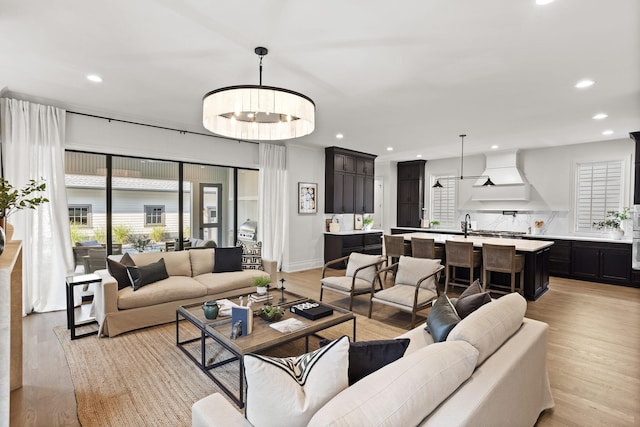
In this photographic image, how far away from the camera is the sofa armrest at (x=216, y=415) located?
51.0 inches

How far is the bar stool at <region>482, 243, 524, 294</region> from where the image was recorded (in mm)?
4746

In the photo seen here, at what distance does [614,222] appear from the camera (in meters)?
6.21

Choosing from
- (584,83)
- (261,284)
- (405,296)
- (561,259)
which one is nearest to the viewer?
(261,284)

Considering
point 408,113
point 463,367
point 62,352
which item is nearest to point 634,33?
point 408,113

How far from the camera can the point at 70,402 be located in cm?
239

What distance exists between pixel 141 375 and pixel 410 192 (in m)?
8.06

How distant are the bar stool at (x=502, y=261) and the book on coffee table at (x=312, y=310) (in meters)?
3.06

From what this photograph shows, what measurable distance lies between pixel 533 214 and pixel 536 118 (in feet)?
11.2

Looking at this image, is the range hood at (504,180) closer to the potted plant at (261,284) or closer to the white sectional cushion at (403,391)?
the potted plant at (261,284)

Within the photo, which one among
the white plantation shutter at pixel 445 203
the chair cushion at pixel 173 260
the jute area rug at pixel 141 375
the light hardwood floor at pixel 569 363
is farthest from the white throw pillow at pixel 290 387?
the white plantation shutter at pixel 445 203

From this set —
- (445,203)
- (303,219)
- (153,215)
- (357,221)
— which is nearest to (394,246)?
(303,219)

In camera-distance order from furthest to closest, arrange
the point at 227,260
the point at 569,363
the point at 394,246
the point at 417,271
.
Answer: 1. the point at 394,246
2. the point at 227,260
3. the point at 417,271
4. the point at 569,363

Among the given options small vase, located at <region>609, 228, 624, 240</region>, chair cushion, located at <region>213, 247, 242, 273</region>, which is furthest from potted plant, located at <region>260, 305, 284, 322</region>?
small vase, located at <region>609, 228, 624, 240</region>

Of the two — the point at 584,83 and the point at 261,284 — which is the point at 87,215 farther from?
the point at 584,83
